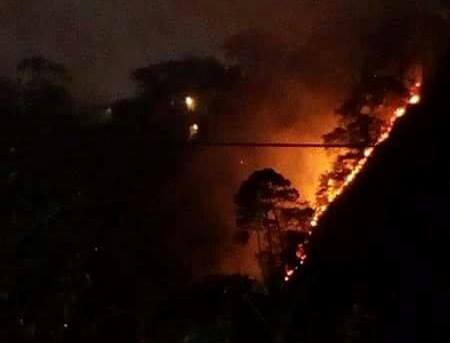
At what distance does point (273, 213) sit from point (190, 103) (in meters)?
10.8

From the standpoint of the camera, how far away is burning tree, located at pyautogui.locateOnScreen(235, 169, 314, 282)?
23.7 metres

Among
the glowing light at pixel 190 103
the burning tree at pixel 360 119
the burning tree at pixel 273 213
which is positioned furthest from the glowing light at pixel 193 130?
the burning tree at pixel 273 213

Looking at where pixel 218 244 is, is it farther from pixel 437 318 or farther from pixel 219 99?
pixel 437 318

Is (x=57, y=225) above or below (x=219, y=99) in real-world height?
below

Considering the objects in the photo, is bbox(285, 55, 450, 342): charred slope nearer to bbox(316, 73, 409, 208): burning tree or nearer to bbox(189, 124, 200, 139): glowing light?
bbox(316, 73, 409, 208): burning tree

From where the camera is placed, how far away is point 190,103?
34.1 metres

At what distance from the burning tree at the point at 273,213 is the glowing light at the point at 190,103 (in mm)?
8749

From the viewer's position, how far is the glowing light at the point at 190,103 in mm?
33938

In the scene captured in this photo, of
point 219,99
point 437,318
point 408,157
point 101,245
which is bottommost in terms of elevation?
point 437,318

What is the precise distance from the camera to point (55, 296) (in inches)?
750

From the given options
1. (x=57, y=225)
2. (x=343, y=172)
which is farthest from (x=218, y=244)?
(x=57, y=225)

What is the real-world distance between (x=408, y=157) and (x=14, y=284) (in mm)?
13814

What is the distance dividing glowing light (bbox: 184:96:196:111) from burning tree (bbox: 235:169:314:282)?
344 inches

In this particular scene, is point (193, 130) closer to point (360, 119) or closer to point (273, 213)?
point (360, 119)
